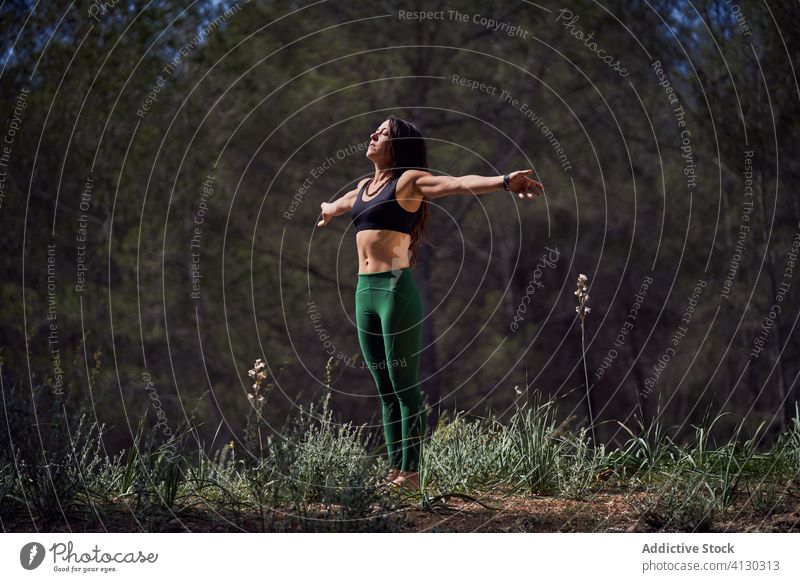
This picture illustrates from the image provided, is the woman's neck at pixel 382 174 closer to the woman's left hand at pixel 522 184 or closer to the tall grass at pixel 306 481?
the woman's left hand at pixel 522 184

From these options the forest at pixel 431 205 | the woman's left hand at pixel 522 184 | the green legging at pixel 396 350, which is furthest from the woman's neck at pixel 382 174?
the forest at pixel 431 205

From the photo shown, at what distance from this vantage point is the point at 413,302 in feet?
21.8

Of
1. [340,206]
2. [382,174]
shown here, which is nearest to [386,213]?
[382,174]

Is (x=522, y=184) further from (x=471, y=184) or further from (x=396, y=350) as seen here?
(x=396, y=350)

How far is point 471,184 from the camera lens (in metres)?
6.26

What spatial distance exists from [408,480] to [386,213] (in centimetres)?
173

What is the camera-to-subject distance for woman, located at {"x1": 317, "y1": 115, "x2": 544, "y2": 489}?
6602 mm

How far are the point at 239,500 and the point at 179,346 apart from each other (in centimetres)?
739

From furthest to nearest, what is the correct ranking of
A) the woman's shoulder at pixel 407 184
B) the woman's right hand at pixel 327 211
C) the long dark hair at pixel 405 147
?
the woman's right hand at pixel 327 211 < the long dark hair at pixel 405 147 < the woman's shoulder at pixel 407 184

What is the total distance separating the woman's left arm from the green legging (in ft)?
1.83

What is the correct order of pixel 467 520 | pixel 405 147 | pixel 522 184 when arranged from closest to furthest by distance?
pixel 522 184 < pixel 467 520 < pixel 405 147

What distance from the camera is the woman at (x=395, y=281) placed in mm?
6602

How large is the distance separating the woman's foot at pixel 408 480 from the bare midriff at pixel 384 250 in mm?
1336

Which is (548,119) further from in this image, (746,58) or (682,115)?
(746,58)
